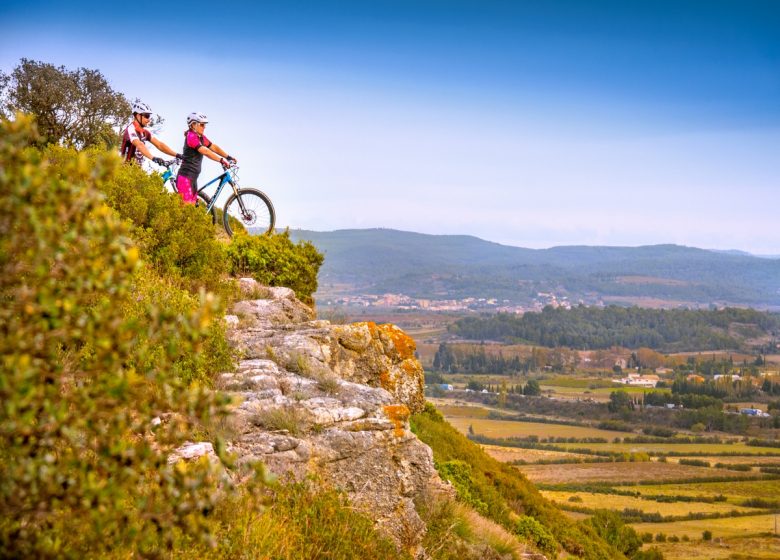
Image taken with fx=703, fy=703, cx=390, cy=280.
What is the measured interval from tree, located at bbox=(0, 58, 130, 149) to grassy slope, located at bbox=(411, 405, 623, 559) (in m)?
12.3

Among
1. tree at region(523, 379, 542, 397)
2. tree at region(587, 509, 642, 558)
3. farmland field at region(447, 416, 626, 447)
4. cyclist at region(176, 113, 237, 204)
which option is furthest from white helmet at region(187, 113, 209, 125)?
tree at region(523, 379, 542, 397)

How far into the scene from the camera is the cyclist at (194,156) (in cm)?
1519

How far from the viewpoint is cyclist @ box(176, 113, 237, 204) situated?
15.2 metres

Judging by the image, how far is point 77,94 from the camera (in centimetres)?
2144

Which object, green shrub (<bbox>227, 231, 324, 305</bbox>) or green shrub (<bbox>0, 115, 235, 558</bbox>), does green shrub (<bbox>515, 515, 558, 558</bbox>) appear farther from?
green shrub (<bbox>0, 115, 235, 558</bbox>)

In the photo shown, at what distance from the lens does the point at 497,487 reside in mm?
17922

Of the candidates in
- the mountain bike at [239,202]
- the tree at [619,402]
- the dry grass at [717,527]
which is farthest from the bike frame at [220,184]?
the tree at [619,402]

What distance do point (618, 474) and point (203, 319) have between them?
93.9m

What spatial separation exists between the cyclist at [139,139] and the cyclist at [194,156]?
330mm

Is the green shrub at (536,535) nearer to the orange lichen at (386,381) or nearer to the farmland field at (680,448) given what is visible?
the orange lichen at (386,381)

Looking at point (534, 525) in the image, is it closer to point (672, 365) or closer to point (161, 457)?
point (161, 457)

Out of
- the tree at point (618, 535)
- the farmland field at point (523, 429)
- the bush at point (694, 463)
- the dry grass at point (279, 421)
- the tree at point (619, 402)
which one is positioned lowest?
the farmland field at point (523, 429)

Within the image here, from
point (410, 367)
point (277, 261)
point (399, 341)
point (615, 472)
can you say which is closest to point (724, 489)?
point (615, 472)

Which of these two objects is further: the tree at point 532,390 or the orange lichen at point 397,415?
the tree at point 532,390
